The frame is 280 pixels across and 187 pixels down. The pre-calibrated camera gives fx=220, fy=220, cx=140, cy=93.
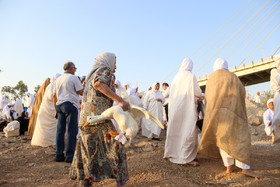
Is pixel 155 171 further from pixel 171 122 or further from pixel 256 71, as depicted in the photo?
pixel 256 71

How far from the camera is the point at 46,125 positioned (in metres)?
5.35

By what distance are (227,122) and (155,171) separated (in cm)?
127

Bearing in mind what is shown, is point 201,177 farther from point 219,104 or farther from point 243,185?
point 219,104

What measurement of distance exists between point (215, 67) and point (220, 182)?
1.74m

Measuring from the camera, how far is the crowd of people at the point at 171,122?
88.7 inches

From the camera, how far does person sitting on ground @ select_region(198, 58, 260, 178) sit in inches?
120

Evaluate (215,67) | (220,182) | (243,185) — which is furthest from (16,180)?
(215,67)

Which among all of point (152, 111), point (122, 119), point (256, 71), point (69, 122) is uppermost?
point (256, 71)

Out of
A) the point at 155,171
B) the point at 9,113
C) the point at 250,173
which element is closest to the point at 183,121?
the point at 155,171

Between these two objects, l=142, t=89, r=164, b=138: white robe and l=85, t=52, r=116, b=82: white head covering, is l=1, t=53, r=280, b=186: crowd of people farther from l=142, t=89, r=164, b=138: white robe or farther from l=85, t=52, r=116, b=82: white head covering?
l=142, t=89, r=164, b=138: white robe

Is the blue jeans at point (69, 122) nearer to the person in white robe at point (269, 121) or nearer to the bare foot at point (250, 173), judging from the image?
the bare foot at point (250, 173)

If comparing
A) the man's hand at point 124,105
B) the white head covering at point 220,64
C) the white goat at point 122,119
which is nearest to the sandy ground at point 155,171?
the white goat at point 122,119

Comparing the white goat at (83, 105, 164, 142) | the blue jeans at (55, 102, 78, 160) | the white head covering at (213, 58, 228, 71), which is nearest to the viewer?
the white goat at (83, 105, 164, 142)

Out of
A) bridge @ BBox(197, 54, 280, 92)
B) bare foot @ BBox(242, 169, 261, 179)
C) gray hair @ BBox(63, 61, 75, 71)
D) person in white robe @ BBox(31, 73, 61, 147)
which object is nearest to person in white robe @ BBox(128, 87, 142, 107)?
person in white robe @ BBox(31, 73, 61, 147)
